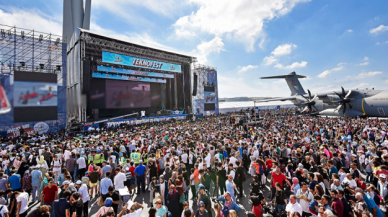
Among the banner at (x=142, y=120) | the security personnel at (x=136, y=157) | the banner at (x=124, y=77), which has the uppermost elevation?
the banner at (x=124, y=77)

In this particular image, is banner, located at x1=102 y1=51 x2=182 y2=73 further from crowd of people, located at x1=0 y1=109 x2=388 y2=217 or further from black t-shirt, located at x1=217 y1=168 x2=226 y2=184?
black t-shirt, located at x1=217 y1=168 x2=226 y2=184

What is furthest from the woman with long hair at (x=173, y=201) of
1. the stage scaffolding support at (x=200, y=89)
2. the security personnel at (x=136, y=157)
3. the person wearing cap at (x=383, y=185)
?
the stage scaffolding support at (x=200, y=89)

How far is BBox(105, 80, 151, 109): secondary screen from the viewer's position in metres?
26.8

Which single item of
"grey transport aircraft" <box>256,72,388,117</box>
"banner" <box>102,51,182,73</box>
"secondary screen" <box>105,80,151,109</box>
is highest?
"banner" <box>102,51,182,73</box>

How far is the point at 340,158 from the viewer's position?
23.9 ft

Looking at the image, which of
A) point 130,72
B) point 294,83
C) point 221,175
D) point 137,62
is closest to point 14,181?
point 221,175

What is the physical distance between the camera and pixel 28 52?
20531 mm

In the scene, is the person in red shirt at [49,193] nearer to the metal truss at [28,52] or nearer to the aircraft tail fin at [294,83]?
the metal truss at [28,52]

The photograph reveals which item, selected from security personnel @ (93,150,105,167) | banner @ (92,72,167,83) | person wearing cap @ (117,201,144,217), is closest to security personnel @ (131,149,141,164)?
security personnel @ (93,150,105,167)

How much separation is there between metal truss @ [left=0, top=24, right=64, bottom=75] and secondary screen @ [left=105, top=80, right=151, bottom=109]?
23.2 feet

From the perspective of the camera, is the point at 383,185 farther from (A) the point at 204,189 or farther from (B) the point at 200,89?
(B) the point at 200,89

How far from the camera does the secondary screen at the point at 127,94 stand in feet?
88.0

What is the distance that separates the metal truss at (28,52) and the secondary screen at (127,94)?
7072mm

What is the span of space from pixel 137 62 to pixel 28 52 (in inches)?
497
